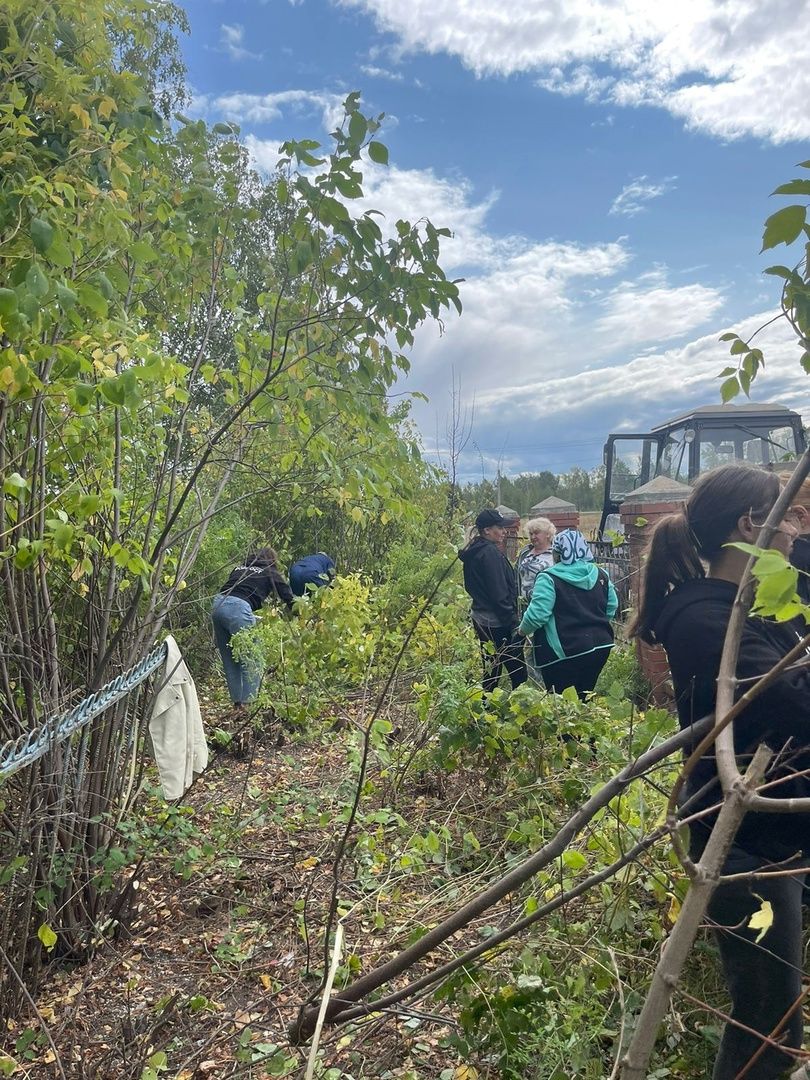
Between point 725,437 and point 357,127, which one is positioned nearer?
point 357,127

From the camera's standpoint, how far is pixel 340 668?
5.60 metres

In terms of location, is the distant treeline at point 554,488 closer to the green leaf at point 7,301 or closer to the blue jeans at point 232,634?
the blue jeans at point 232,634

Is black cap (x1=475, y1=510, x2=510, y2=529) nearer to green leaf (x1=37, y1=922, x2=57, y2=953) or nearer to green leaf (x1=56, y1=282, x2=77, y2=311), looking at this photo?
green leaf (x1=37, y1=922, x2=57, y2=953)

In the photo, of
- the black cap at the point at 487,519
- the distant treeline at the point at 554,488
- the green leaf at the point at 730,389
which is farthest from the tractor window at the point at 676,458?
the distant treeline at the point at 554,488

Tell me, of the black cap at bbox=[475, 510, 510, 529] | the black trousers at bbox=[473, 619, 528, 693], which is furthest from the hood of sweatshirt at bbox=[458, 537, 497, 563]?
the black trousers at bbox=[473, 619, 528, 693]

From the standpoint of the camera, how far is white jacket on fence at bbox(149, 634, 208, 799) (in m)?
3.35

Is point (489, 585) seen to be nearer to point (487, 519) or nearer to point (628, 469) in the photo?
point (487, 519)

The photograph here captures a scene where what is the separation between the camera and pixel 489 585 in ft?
19.0

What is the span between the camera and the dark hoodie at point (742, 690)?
1.59 metres

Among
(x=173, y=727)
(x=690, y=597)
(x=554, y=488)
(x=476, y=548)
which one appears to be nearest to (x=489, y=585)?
(x=476, y=548)

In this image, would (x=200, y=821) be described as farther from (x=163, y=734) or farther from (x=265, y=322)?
(x=265, y=322)

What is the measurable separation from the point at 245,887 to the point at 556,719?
5.56 ft

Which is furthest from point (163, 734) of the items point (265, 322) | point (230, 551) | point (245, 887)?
point (230, 551)

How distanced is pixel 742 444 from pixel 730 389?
7885 millimetres
